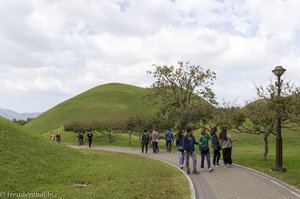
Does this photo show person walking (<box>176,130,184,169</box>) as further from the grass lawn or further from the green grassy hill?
the green grassy hill

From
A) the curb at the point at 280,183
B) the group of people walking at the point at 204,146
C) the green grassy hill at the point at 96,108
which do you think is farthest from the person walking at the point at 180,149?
the green grassy hill at the point at 96,108

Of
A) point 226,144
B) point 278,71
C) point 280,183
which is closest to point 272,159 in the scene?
point 226,144

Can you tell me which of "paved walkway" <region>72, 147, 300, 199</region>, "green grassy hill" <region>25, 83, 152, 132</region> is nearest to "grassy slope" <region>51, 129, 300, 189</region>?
"paved walkway" <region>72, 147, 300, 199</region>

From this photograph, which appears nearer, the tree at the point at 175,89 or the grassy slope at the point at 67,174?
the grassy slope at the point at 67,174

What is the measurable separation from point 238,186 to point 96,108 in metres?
89.3

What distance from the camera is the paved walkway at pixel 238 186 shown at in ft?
36.6

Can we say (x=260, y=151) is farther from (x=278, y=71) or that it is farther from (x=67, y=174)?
(x=67, y=174)

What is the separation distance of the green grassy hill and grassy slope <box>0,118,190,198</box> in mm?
66322

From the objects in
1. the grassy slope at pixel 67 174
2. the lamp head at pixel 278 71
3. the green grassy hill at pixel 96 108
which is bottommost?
the grassy slope at pixel 67 174

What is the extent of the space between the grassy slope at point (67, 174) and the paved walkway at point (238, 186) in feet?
2.39

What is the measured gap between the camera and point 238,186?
12.7 meters

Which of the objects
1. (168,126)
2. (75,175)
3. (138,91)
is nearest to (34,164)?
(75,175)

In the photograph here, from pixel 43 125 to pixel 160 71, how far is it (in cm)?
5350

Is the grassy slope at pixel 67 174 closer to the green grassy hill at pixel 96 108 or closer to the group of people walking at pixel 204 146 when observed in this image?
the group of people walking at pixel 204 146
